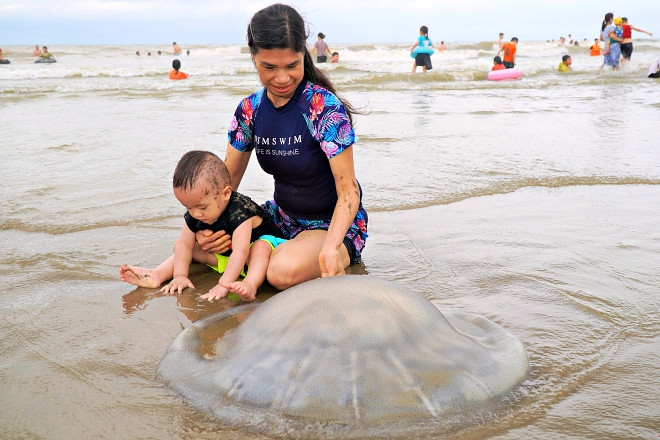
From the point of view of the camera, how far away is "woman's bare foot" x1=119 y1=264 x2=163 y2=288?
3142 mm

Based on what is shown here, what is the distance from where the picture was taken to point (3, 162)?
6.24 metres

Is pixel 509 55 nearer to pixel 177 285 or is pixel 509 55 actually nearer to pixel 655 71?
pixel 655 71

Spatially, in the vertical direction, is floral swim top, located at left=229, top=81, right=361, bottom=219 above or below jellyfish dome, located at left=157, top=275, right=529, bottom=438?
above

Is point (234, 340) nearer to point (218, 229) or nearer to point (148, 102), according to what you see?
point (218, 229)

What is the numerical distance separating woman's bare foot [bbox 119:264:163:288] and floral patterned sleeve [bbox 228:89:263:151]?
82 centimetres

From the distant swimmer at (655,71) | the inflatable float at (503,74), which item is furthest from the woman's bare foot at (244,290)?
the inflatable float at (503,74)

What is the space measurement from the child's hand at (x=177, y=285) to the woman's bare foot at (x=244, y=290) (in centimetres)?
37

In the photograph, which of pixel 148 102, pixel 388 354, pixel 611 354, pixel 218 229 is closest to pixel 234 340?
pixel 388 354

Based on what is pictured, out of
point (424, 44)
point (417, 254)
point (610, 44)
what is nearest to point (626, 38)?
point (610, 44)

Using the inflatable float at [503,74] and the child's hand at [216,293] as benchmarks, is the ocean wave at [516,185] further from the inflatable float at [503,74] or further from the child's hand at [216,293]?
the inflatable float at [503,74]

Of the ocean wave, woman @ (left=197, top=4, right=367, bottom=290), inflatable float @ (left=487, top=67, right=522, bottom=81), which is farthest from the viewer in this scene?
inflatable float @ (left=487, top=67, right=522, bottom=81)

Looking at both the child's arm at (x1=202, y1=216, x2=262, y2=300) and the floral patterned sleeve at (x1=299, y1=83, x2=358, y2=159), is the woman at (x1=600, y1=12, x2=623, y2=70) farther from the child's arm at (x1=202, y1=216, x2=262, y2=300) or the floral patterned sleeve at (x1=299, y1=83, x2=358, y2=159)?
the child's arm at (x1=202, y1=216, x2=262, y2=300)

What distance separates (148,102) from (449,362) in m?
11.6

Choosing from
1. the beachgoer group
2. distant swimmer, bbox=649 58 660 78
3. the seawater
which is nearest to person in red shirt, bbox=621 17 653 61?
distant swimmer, bbox=649 58 660 78
